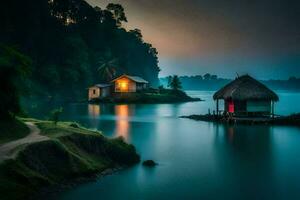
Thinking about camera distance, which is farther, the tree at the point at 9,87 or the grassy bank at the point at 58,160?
the tree at the point at 9,87

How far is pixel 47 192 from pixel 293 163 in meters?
18.5

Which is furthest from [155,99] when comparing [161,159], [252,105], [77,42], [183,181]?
[183,181]

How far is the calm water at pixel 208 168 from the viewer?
2003 cm

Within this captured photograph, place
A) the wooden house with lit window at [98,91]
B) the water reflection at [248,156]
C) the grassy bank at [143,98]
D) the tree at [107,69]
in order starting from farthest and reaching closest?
the tree at [107,69] → the wooden house with lit window at [98,91] → the grassy bank at [143,98] → the water reflection at [248,156]

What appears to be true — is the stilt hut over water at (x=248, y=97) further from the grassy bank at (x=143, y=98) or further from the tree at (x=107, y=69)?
the tree at (x=107, y=69)

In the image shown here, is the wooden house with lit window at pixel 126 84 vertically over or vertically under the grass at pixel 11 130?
over

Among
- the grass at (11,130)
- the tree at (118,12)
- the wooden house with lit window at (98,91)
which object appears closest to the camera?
the grass at (11,130)

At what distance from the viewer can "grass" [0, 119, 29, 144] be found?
73.8 ft

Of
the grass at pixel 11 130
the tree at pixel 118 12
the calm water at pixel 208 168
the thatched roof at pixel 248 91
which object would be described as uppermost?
the tree at pixel 118 12

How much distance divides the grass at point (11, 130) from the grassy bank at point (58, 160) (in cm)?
133

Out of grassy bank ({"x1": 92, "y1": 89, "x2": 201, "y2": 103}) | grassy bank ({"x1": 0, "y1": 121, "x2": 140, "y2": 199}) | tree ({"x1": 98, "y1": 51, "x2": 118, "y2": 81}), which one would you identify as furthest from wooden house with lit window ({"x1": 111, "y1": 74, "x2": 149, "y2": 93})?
grassy bank ({"x1": 0, "y1": 121, "x2": 140, "y2": 199})

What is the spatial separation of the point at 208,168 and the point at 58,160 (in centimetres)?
1043

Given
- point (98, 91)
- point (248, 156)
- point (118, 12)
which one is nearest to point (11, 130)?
point (248, 156)

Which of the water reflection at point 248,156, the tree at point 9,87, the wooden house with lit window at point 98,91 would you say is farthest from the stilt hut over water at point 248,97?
the wooden house with lit window at point 98,91
